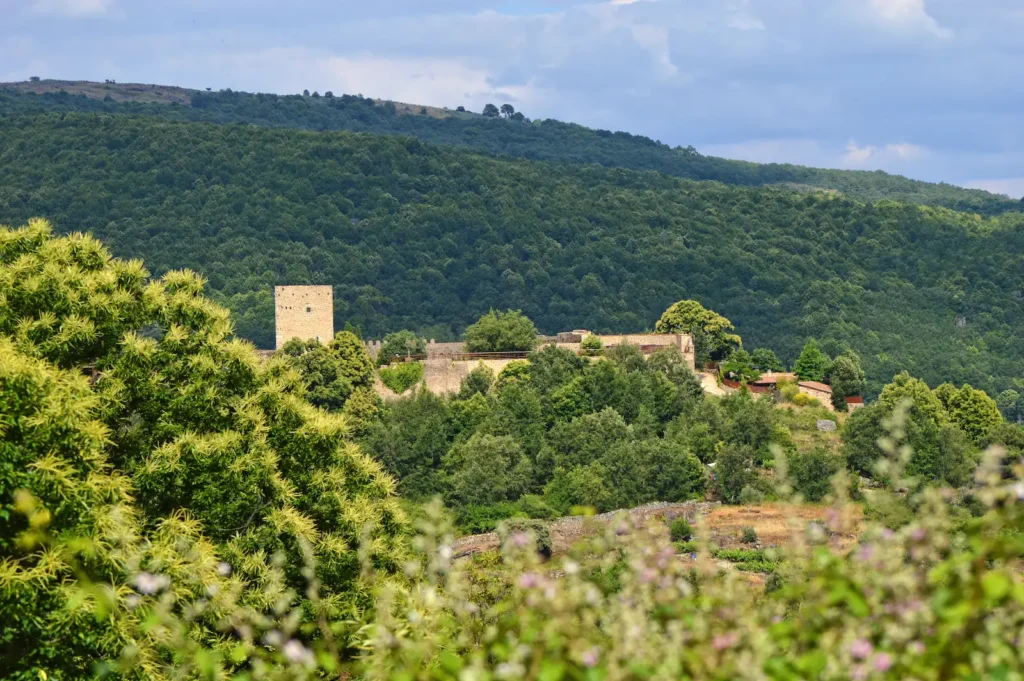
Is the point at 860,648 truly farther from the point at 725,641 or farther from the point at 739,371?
the point at 739,371

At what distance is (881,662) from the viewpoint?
4.99m

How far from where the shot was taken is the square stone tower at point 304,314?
6406 centimetres

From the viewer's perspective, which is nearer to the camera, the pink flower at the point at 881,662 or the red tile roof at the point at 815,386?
the pink flower at the point at 881,662

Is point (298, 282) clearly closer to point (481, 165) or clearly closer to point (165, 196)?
point (165, 196)

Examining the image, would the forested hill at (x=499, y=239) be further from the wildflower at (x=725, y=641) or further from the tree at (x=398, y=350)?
the wildflower at (x=725, y=641)

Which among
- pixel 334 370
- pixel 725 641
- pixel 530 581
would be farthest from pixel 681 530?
pixel 725 641

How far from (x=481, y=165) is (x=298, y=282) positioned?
149ft

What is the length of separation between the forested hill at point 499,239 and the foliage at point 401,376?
43.0m

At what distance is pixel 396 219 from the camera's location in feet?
474

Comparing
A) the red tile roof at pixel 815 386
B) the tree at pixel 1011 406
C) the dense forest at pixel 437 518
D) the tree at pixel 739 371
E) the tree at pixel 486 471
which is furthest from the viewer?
the tree at pixel 1011 406

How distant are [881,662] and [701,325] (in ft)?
222

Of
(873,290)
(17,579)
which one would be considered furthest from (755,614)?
(873,290)

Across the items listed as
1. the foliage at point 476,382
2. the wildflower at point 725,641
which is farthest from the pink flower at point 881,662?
the foliage at point 476,382

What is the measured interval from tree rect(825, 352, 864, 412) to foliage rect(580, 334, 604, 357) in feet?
29.5
